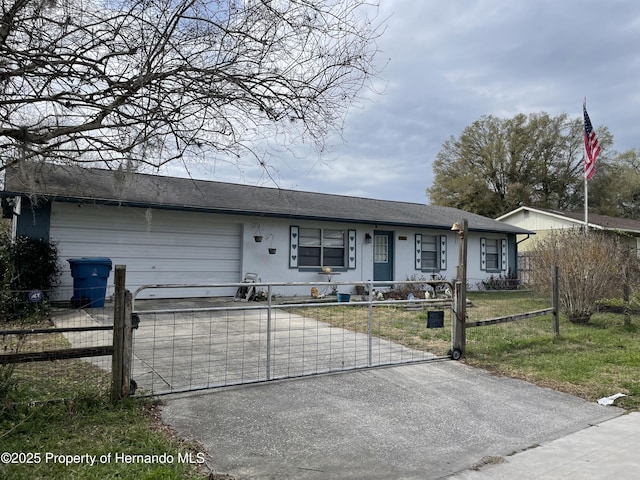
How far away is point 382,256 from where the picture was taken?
16.2 m

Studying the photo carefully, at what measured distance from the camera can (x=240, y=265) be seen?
43.9 ft

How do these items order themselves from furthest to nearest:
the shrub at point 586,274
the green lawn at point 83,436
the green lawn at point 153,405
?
the shrub at point 586,274, the green lawn at point 153,405, the green lawn at point 83,436

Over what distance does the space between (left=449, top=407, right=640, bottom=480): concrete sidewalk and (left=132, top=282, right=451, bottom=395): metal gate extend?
2315mm

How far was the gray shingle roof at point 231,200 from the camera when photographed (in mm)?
10461

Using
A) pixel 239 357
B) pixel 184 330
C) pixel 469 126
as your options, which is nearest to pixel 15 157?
pixel 239 357

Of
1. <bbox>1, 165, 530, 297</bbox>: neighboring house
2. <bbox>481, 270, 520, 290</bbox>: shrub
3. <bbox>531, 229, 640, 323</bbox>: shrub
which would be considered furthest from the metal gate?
<bbox>481, 270, 520, 290</bbox>: shrub

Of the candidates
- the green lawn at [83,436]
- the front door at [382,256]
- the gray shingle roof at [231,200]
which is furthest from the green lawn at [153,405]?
the front door at [382,256]

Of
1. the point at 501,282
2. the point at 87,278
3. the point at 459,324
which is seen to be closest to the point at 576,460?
the point at 459,324

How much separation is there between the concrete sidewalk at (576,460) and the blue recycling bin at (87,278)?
30.1 feet

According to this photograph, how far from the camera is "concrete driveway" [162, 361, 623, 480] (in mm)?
3227

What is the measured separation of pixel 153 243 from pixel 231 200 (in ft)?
8.93

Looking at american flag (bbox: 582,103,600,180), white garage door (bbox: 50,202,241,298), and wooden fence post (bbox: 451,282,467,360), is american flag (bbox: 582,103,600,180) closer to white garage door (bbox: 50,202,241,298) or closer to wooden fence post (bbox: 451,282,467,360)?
white garage door (bbox: 50,202,241,298)

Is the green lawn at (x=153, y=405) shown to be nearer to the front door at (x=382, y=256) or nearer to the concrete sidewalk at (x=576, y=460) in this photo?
the concrete sidewalk at (x=576, y=460)

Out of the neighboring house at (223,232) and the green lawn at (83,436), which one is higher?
the neighboring house at (223,232)
